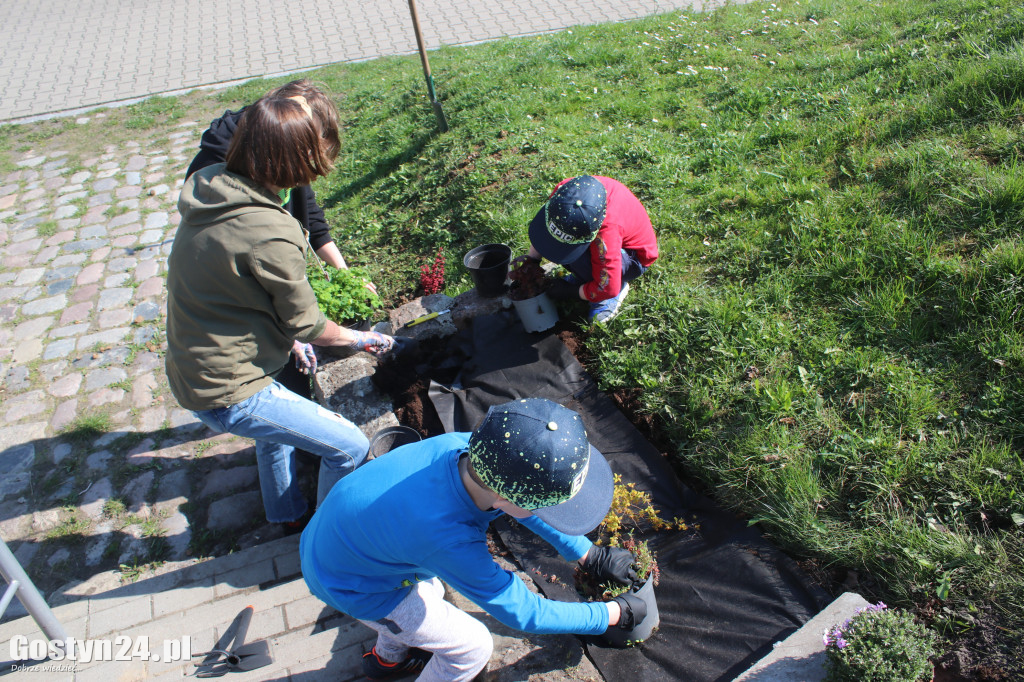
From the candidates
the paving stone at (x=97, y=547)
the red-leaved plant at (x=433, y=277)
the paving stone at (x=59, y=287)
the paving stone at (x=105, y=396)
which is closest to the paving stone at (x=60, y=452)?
the paving stone at (x=105, y=396)

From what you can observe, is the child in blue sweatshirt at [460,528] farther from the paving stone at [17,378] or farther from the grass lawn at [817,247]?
the paving stone at [17,378]

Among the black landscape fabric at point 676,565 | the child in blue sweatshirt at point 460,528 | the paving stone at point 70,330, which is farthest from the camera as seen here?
the paving stone at point 70,330

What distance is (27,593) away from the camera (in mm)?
2609

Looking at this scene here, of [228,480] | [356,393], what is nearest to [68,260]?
[228,480]

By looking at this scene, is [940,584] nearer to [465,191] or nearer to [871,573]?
[871,573]

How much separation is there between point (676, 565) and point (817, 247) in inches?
82.4

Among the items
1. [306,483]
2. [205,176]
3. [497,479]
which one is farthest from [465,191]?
[497,479]

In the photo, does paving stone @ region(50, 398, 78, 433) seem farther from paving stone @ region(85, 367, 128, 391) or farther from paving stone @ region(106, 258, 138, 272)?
paving stone @ region(106, 258, 138, 272)

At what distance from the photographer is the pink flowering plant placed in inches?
71.5

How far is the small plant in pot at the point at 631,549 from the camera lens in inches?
93.0

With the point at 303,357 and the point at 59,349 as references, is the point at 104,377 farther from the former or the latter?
the point at 303,357

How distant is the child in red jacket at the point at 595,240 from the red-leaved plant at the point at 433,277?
1.01m

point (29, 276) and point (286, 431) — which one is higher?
point (286, 431)

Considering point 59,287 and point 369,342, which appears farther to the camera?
point 59,287
